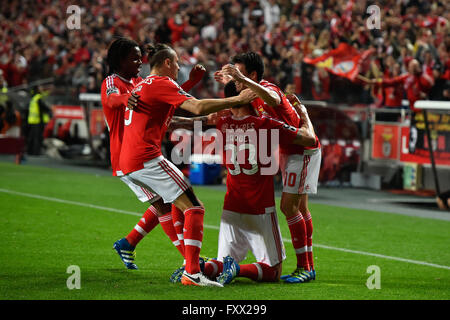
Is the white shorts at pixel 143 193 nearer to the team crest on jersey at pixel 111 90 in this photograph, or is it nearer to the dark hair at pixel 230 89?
the team crest on jersey at pixel 111 90

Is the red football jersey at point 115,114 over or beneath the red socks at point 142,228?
over

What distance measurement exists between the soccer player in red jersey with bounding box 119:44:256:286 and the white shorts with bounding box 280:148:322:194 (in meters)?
0.95

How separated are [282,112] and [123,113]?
1425mm

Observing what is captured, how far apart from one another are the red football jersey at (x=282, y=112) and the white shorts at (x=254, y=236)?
0.62 metres

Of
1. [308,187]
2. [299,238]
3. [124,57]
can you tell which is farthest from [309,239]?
[124,57]

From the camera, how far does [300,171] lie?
708cm

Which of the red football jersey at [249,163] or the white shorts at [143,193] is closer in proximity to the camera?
the red football jersey at [249,163]

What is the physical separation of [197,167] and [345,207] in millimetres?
4275

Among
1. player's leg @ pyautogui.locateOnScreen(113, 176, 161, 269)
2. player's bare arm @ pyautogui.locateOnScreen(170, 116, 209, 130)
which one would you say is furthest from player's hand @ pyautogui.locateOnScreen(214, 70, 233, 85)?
player's leg @ pyautogui.locateOnScreen(113, 176, 161, 269)

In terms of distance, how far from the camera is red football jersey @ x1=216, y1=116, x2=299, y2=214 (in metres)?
6.77

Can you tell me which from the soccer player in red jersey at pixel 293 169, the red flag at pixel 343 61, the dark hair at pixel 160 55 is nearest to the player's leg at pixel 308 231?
the soccer player in red jersey at pixel 293 169

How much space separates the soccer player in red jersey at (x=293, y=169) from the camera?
6.81 metres

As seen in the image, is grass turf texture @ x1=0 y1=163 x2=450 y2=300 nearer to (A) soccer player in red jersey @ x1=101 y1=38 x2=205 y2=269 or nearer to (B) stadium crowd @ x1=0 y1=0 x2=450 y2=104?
(A) soccer player in red jersey @ x1=101 y1=38 x2=205 y2=269
